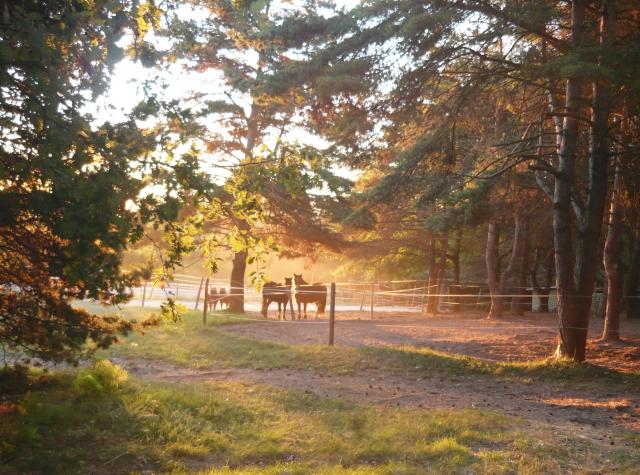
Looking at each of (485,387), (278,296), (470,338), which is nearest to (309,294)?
(278,296)

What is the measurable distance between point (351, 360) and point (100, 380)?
5239 mm

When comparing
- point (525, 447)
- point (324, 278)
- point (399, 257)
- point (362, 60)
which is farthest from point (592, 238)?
point (324, 278)

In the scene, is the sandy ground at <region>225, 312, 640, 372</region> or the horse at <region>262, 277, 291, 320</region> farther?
the horse at <region>262, 277, 291, 320</region>

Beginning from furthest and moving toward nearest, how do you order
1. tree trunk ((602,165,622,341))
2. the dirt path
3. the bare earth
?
tree trunk ((602,165,622,341)) → the bare earth → the dirt path

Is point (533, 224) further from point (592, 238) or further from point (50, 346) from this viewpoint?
point (50, 346)

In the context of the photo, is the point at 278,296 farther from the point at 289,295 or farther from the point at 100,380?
the point at 100,380

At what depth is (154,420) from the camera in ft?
19.4

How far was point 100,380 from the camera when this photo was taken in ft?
21.8

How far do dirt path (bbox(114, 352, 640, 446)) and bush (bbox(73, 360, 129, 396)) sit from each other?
1.57 m

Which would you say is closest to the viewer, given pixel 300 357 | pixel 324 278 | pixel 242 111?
pixel 300 357

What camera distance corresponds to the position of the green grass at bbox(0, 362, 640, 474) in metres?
4.89

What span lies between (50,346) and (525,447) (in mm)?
4913

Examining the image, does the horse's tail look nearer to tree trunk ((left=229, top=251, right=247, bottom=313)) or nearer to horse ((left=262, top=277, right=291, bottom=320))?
horse ((left=262, top=277, right=291, bottom=320))

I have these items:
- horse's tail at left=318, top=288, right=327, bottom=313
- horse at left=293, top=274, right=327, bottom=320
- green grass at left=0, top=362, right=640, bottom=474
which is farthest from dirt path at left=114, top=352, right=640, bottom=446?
horse's tail at left=318, top=288, right=327, bottom=313
